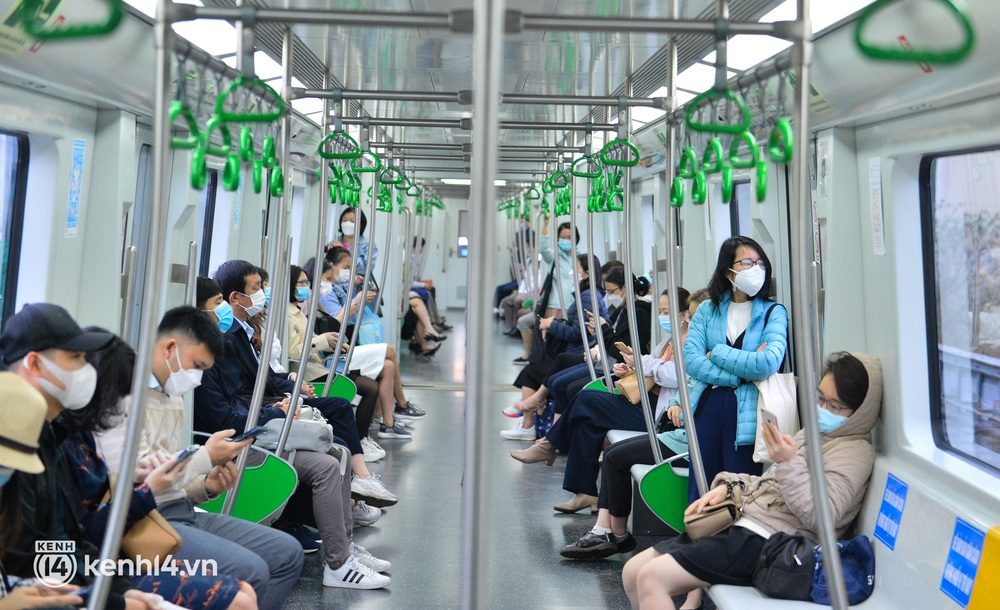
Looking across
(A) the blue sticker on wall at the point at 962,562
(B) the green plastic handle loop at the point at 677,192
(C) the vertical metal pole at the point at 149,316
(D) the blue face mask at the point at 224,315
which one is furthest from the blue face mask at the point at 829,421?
(D) the blue face mask at the point at 224,315

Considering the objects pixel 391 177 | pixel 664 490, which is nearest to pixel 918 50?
pixel 664 490

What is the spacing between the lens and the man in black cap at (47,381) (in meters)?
2.24

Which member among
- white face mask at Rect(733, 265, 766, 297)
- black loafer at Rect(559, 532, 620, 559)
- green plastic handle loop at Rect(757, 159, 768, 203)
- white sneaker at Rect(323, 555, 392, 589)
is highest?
green plastic handle loop at Rect(757, 159, 768, 203)

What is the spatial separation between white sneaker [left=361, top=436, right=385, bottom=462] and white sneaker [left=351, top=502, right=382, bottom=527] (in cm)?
134

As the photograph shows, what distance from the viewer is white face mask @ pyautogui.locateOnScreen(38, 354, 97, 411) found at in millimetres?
2285

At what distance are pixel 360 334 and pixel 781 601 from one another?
513 cm

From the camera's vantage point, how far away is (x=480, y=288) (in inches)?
71.2

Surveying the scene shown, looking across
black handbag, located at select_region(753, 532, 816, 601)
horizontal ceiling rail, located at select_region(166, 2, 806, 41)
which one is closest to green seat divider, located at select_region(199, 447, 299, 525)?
black handbag, located at select_region(753, 532, 816, 601)

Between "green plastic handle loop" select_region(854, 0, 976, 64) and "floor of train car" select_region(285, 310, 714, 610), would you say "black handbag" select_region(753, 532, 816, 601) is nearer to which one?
"floor of train car" select_region(285, 310, 714, 610)

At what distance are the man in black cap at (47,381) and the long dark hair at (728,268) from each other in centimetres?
252

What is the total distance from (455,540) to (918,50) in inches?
123

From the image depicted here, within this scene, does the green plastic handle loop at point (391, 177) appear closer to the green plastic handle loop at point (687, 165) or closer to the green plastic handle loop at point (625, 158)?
the green plastic handle loop at point (625, 158)

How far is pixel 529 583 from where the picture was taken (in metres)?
4.26

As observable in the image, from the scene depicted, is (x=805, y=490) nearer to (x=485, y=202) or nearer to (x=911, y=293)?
(x=911, y=293)
